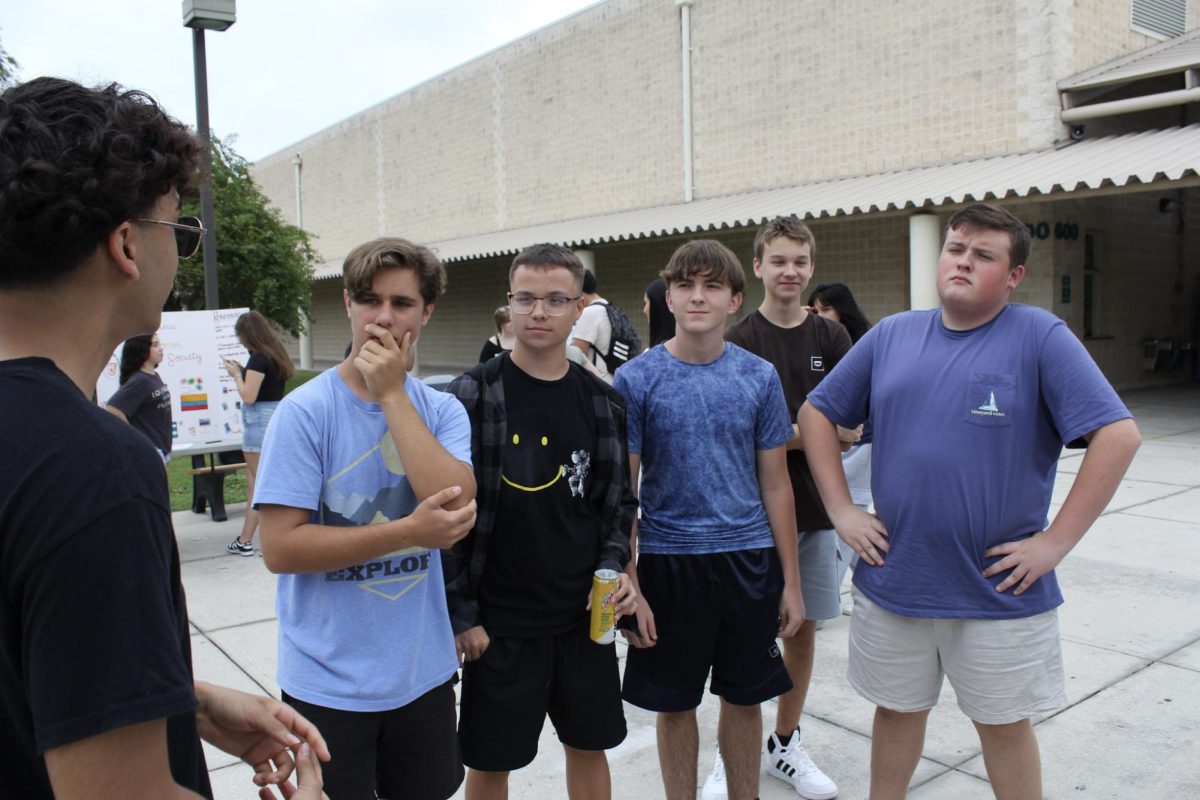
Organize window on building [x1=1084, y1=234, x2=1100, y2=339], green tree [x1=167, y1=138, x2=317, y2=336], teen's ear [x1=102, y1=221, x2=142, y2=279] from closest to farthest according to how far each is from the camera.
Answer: teen's ear [x1=102, y1=221, x2=142, y2=279]
window on building [x1=1084, y1=234, x2=1100, y2=339]
green tree [x1=167, y1=138, x2=317, y2=336]

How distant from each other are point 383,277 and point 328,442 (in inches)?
18.3

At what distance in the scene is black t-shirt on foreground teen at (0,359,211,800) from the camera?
0.98m

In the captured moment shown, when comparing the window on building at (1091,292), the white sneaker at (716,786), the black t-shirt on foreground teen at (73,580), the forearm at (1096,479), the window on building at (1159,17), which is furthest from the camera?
the window on building at (1091,292)

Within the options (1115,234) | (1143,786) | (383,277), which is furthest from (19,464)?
(1115,234)

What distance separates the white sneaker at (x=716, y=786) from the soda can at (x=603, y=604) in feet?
2.92

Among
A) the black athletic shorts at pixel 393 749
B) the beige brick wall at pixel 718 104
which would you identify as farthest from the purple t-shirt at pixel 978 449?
the beige brick wall at pixel 718 104

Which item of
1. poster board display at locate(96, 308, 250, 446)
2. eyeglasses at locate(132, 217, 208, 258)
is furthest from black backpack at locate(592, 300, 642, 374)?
eyeglasses at locate(132, 217, 208, 258)

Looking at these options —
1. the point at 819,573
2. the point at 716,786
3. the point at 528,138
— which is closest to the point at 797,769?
the point at 716,786

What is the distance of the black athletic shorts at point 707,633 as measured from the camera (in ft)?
9.60

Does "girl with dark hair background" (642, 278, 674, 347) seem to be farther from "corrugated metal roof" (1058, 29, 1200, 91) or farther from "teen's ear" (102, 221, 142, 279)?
"corrugated metal roof" (1058, 29, 1200, 91)

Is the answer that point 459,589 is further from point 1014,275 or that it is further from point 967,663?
point 1014,275

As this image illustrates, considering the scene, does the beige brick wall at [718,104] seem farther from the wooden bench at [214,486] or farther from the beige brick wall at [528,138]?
the wooden bench at [214,486]

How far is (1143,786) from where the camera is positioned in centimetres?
321

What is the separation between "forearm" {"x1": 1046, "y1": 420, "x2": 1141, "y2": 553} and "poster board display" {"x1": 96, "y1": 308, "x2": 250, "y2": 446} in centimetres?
739
